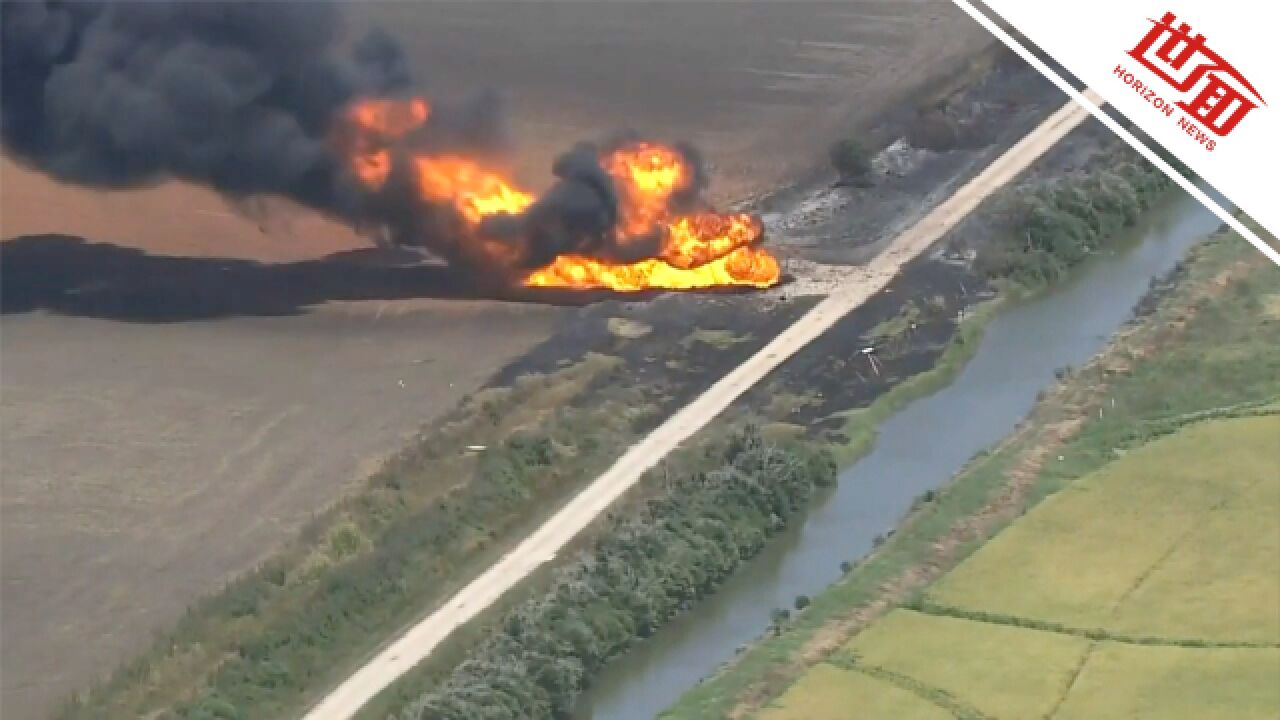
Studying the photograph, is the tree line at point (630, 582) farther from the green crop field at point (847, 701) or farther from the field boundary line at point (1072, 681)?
the field boundary line at point (1072, 681)

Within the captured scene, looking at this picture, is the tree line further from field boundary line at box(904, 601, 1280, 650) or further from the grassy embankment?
field boundary line at box(904, 601, 1280, 650)

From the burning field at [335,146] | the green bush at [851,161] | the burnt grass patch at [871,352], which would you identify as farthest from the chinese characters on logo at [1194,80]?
the green bush at [851,161]

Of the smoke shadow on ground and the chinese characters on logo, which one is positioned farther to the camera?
the smoke shadow on ground

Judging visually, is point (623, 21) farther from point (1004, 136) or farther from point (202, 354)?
point (202, 354)

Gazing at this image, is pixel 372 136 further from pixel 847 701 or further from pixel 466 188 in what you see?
pixel 847 701

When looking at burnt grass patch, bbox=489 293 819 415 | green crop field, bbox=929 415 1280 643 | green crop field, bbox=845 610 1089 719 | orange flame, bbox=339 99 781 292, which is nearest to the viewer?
green crop field, bbox=845 610 1089 719

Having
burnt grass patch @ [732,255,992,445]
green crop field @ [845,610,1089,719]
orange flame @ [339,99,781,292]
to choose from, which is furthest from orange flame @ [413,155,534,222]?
green crop field @ [845,610,1089,719]

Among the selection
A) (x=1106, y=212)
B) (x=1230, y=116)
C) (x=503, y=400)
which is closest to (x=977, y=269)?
(x=1106, y=212)
